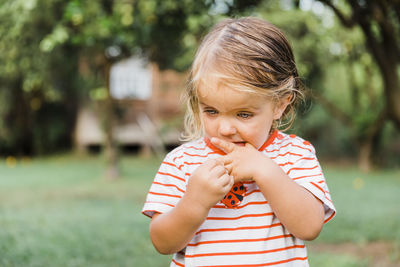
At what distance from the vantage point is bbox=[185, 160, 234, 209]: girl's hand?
1268mm

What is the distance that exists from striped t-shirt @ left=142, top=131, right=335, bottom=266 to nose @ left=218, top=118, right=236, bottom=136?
138mm

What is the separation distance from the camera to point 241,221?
1.41m

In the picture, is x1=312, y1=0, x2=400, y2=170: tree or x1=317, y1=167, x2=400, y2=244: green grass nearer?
x1=312, y1=0, x2=400, y2=170: tree

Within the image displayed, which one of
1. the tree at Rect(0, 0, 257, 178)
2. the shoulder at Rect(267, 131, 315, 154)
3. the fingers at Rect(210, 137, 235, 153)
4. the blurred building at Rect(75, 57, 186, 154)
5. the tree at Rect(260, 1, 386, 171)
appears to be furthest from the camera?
the blurred building at Rect(75, 57, 186, 154)

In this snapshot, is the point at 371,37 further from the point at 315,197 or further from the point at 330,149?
the point at 330,149

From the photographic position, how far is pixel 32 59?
794 cm

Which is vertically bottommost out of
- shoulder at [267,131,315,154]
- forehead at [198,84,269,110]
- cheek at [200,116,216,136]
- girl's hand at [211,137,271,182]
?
shoulder at [267,131,315,154]

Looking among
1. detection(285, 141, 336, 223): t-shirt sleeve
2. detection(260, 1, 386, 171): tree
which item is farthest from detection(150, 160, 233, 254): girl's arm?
detection(260, 1, 386, 171): tree

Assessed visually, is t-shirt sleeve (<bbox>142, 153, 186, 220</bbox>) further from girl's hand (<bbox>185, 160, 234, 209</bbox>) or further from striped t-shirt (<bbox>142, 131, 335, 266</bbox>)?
girl's hand (<bbox>185, 160, 234, 209</bbox>)

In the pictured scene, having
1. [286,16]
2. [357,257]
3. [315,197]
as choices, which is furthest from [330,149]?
[315,197]

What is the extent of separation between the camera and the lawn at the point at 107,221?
3.69 metres

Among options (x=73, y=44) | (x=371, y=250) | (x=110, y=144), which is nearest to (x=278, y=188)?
(x=371, y=250)

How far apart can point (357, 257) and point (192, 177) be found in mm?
3058

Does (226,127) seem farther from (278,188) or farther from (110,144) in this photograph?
(110,144)
